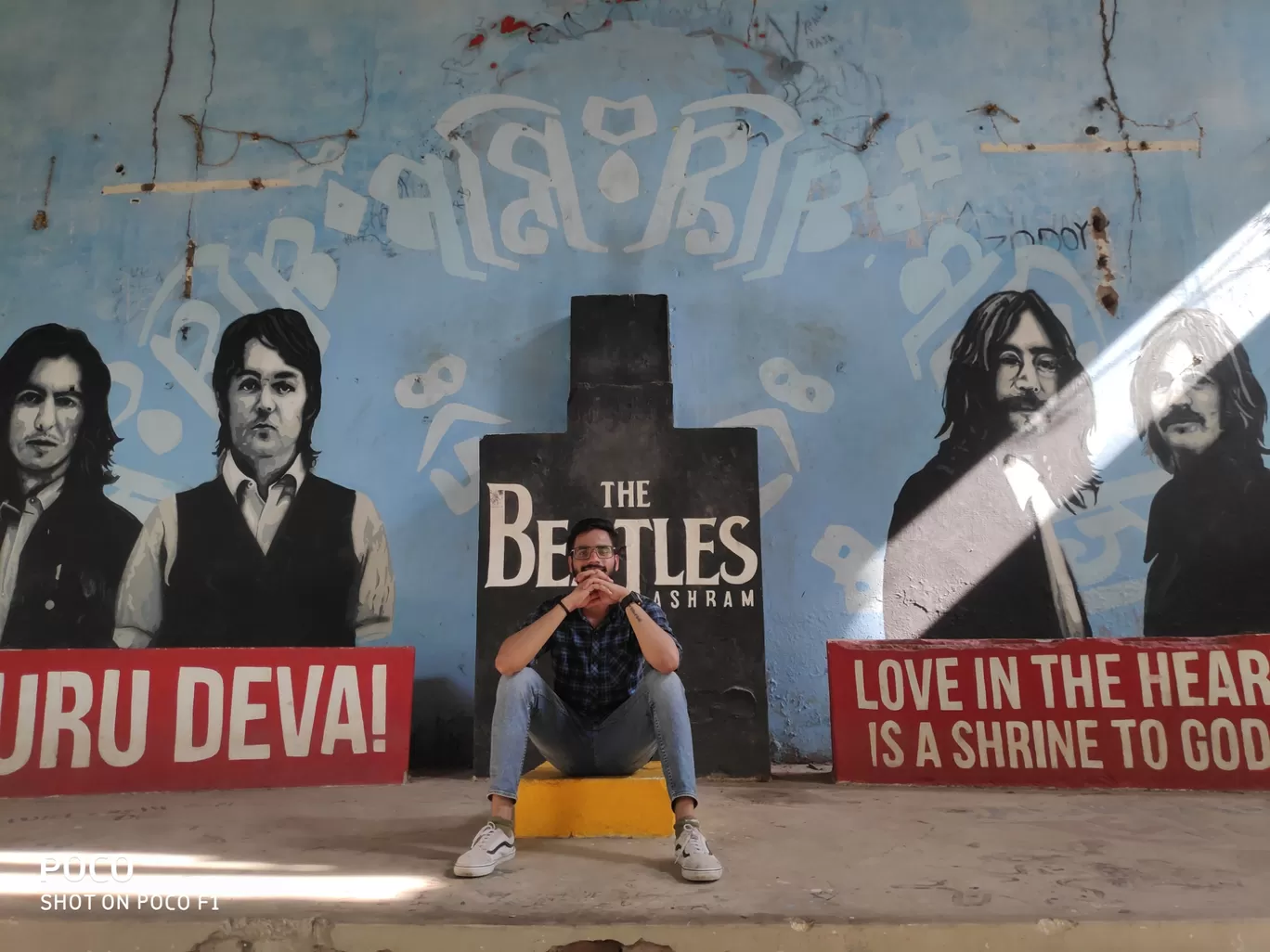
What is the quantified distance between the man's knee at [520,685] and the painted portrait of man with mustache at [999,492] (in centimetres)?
195

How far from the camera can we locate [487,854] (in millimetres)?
1879

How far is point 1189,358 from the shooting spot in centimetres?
378

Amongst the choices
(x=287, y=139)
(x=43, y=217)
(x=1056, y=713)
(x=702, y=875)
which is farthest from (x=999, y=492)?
(x=43, y=217)

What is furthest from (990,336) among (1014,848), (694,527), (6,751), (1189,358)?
(6,751)

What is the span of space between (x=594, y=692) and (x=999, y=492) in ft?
7.40

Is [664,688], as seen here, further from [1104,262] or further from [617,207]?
[1104,262]

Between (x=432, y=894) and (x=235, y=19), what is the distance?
4308mm

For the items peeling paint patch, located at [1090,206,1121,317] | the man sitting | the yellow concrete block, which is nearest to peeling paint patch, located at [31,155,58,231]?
the man sitting

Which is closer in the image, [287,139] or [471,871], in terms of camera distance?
[471,871]

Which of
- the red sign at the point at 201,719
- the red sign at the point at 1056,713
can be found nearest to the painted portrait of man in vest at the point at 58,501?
the red sign at the point at 201,719

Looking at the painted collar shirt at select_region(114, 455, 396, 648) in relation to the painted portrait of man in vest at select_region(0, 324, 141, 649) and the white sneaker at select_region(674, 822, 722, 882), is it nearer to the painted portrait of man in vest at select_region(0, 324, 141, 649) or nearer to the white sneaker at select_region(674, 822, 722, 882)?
the painted portrait of man in vest at select_region(0, 324, 141, 649)

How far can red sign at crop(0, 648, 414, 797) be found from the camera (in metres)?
2.90

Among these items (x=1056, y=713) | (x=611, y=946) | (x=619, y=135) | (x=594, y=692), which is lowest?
(x=611, y=946)

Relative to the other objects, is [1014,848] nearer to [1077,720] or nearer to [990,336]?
[1077,720]
